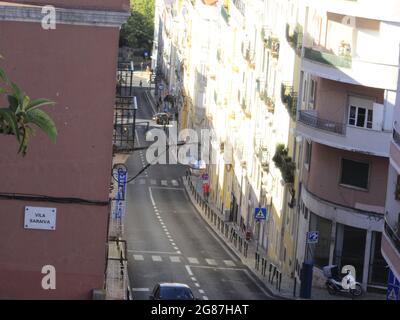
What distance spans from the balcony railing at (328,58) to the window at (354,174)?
4.42 m

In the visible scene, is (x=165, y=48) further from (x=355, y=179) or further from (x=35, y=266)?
(x=35, y=266)

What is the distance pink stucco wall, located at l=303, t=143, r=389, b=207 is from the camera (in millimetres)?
59688

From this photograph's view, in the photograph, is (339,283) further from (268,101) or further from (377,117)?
(268,101)

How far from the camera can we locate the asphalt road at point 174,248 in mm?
61062

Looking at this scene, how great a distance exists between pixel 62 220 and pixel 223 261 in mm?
37875

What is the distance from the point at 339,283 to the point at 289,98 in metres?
12.4

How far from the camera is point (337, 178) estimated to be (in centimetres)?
6144

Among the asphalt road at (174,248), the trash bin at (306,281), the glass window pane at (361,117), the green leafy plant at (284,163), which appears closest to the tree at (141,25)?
the asphalt road at (174,248)

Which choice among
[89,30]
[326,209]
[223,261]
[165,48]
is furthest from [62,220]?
[165,48]

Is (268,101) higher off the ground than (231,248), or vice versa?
(268,101)

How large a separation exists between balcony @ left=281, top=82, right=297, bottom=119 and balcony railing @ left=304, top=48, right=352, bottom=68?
6269mm

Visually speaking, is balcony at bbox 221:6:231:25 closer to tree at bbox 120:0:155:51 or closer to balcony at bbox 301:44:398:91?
balcony at bbox 301:44:398:91

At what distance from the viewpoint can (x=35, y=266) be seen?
1346 inches

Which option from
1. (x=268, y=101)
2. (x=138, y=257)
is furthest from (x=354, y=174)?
(x=268, y=101)
